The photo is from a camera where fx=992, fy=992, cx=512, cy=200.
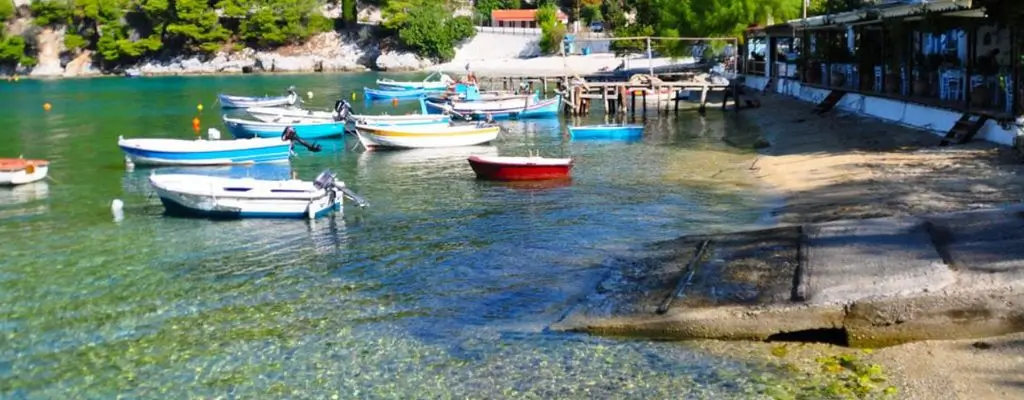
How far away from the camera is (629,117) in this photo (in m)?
48.0

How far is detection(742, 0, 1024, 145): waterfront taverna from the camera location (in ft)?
77.3

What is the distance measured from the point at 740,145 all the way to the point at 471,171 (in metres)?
9.39

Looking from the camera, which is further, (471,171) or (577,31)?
(577,31)

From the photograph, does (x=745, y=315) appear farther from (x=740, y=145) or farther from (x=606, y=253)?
(x=740, y=145)

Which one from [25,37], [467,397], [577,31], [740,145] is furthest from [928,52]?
[25,37]

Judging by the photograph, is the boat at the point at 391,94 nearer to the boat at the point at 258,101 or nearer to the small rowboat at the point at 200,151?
the boat at the point at 258,101

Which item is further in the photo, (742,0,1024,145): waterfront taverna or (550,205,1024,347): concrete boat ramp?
(742,0,1024,145): waterfront taverna

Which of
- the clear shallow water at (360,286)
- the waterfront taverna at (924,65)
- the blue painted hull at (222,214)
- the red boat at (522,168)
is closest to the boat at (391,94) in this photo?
the waterfront taverna at (924,65)

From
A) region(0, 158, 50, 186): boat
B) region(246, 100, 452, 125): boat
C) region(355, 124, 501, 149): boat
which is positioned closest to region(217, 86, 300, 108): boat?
region(246, 100, 452, 125): boat

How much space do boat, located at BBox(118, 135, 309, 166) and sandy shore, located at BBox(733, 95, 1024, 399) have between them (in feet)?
51.5

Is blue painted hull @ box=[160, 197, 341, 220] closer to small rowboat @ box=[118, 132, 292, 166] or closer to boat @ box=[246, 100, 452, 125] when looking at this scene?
small rowboat @ box=[118, 132, 292, 166]

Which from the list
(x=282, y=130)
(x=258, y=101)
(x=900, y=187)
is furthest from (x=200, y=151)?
(x=258, y=101)

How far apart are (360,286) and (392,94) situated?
55.6 m

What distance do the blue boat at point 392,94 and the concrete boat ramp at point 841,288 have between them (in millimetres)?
56405
